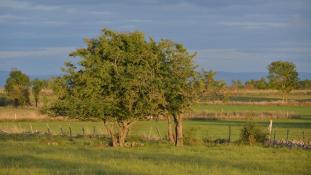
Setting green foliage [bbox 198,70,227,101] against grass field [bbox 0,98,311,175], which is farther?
green foliage [bbox 198,70,227,101]

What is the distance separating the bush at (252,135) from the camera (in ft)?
128

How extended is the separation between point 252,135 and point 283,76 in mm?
89437

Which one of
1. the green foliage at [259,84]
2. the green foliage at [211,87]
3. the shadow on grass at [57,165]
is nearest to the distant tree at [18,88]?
the green foliage at [211,87]

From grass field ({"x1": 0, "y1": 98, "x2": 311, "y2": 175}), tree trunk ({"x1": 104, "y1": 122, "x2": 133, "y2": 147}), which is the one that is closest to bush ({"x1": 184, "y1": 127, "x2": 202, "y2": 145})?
grass field ({"x1": 0, "y1": 98, "x2": 311, "y2": 175})

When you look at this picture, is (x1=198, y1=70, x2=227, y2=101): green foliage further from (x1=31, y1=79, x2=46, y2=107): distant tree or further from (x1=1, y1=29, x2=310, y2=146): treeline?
(x1=31, y1=79, x2=46, y2=107): distant tree

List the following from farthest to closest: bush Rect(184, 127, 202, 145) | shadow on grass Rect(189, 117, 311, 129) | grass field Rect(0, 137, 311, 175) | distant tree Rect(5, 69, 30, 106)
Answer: distant tree Rect(5, 69, 30, 106) → shadow on grass Rect(189, 117, 311, 129) → bush Rect(184, 127, 202, 145) → grass field Rect(0, 137, 311, 175)

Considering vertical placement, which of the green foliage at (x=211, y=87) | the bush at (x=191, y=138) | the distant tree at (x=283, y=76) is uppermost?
the distant tree at (x=283, y=76)

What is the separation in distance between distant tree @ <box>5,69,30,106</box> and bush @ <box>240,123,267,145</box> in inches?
2565

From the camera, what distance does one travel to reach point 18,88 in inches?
3885

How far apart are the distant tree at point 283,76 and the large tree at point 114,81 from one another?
88.4 meters

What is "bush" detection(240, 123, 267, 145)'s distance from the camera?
39156mm

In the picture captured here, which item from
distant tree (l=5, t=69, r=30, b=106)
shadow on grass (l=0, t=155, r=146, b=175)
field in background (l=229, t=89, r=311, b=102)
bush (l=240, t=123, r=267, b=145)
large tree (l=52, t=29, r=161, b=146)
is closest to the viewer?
shadow on grass (l=0, t=155, r=146, b=175)

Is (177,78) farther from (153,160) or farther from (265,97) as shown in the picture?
(265,97)

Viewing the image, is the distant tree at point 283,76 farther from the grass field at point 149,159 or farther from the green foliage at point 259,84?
the grass field at point 149,159
